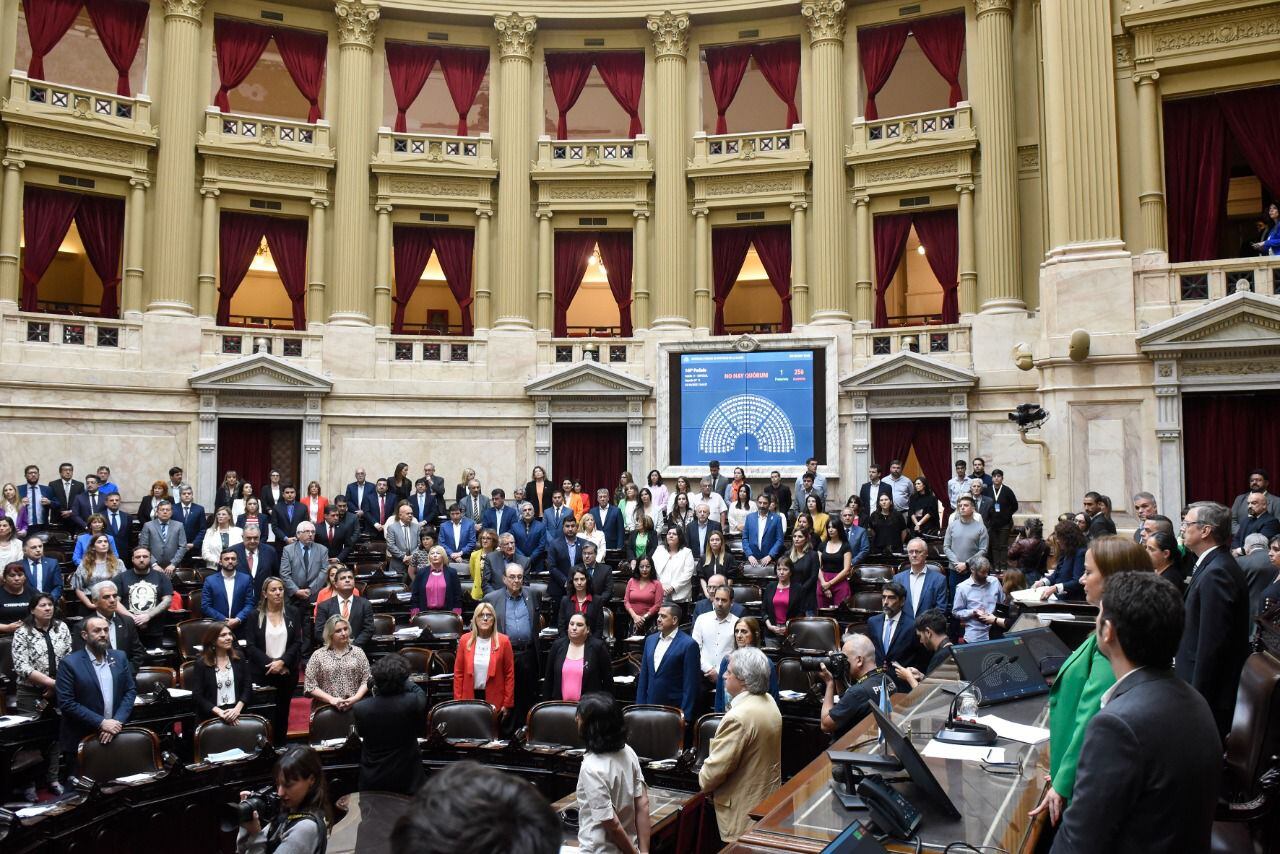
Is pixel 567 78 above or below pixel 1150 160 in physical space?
above

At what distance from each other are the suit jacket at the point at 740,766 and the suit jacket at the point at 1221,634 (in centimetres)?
195

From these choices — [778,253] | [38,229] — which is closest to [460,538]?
[778,253]

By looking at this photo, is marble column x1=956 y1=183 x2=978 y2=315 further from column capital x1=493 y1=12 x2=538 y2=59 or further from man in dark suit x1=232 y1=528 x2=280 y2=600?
man in dark suit x1=232 y1=528 x2=280 y2=600

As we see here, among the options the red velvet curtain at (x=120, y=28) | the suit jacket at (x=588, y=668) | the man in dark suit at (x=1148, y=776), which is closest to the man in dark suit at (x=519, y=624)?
the suit jacket at (x=588, y=668)

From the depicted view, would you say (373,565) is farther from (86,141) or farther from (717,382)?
(86,141)

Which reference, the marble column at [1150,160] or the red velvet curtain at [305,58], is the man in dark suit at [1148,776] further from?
the red velvet curtain at [305,58]

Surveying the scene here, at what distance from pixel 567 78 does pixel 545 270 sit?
153 inches

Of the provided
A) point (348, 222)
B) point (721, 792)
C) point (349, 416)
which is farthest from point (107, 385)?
point (721, 792)

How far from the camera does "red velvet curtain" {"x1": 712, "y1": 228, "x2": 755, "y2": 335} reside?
1808 centimetres

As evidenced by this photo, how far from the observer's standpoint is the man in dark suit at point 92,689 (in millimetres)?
6074

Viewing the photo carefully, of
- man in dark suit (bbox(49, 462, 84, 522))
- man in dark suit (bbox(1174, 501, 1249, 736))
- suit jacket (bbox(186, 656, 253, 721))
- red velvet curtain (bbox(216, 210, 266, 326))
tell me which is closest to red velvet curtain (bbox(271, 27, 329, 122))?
red velvet curtain (bbox(216, 210, 266, 326))

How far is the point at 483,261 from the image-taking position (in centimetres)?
1822

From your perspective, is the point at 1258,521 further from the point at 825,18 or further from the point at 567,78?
the point at 567,78

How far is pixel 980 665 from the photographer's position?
4.60 meters
